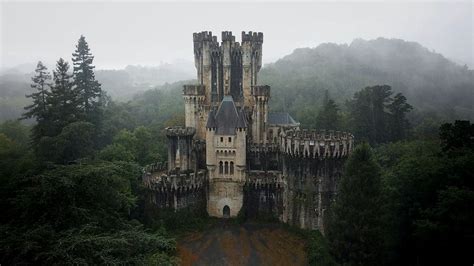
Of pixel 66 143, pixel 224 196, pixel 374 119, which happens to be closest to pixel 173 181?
pixel 224 196

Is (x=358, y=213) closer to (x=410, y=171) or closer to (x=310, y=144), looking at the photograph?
(x=410, y=171)

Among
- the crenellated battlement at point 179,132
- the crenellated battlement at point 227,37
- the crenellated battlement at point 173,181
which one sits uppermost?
the crenellated battlement at point 227,37

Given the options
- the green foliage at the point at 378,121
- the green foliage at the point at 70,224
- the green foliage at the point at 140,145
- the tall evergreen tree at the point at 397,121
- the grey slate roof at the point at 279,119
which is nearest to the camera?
the green foliage at the point at 70,224

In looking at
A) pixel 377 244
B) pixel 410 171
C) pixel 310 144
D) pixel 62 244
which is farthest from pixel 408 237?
pixel 62 244

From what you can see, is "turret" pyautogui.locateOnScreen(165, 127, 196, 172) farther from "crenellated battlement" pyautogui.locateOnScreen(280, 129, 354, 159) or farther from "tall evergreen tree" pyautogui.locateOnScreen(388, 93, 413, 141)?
"tall evergreen tree" pyautogui.locateOnScreen(388, 93, 413, 141)

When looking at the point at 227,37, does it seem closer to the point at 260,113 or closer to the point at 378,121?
the point at 260,113

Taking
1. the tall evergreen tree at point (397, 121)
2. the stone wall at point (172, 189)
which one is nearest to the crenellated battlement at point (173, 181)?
the stone wall at point (172, 189)

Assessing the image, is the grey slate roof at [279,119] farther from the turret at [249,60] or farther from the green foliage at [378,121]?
the green foliage at [378,121]

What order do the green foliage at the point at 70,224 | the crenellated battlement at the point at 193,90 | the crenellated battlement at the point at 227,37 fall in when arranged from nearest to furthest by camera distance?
the green foliage at the point at 70,224
the crenellated battlement at the point at 193,90
the crenellated battlement at the point at 227,37
